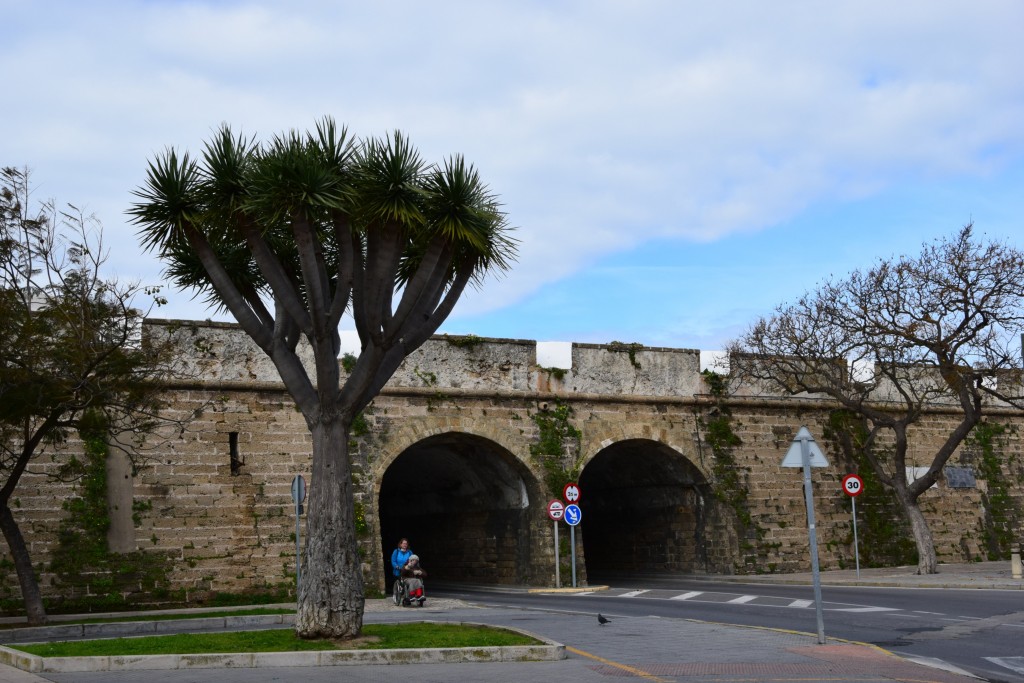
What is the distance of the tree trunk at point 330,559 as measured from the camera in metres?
12.4

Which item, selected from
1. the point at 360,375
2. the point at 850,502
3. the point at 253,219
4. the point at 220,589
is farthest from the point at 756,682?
the point at 850,502

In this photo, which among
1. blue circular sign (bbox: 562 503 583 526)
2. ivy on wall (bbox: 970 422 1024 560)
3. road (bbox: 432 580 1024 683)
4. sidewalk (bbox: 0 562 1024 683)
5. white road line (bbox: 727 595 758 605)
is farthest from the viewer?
ivy on wall (bbox: 970 422 1024 560)

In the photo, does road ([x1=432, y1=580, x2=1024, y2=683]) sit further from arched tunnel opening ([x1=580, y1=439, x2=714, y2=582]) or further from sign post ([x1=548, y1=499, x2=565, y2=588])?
arched tunnel opening ([x1=580, y1=439, x2=714, y2=582])

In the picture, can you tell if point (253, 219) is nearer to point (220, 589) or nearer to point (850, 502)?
point (220, 589)

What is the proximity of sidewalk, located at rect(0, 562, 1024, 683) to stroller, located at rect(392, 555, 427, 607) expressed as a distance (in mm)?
4442

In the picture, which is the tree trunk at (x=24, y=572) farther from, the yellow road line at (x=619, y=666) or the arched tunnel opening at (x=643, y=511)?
the arched tunnel opening at (x=643, y=511)

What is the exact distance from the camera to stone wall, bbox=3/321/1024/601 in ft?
75.2

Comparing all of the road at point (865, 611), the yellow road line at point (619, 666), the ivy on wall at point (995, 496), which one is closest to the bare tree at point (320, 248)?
the yellow road line at point (619, 666)

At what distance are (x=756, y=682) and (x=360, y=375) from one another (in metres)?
5.73

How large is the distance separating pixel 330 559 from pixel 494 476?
15598 mm

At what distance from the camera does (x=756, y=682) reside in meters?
9.94

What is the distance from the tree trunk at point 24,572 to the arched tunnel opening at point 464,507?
33.1 feet

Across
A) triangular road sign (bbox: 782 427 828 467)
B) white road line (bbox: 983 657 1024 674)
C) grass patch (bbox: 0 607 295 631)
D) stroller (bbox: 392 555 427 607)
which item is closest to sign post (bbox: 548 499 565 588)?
stroller (bbox: 392 555 427 607)

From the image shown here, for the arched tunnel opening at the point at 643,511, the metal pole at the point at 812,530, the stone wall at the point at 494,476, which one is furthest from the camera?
the arched tunnel opening at the point at 643,511
